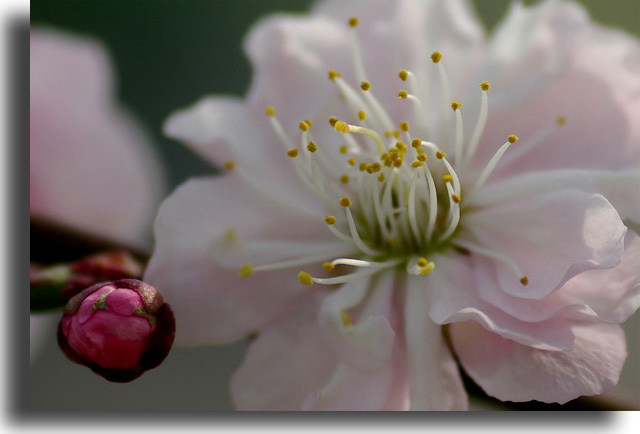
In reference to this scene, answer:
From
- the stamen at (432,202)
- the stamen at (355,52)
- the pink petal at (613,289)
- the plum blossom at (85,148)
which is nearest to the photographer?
the pink petal at (613,289)

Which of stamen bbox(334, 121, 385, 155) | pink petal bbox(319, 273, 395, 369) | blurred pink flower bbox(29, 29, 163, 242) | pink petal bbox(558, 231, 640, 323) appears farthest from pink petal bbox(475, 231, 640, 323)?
blurred pink flower bbox(29, 29, 163, 242)

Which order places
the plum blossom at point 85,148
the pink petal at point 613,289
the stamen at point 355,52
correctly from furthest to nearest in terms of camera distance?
the plum blossom at point 85,148, the stamen at point 355,52, the pink petal at point 613,289

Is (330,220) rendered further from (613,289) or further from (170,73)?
(170,73)

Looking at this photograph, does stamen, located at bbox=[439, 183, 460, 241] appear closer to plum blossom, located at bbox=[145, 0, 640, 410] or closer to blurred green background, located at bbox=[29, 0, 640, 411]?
plum blossom, located at bbox=[145, 0, 640, 410]

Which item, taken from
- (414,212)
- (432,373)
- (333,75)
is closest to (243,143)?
(333,75)

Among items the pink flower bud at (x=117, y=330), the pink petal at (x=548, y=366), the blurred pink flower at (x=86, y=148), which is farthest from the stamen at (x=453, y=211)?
the blurred pink flower at (x=86, y=148)

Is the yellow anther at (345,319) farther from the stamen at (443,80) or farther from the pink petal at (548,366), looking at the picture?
the stamen at (443,80)
